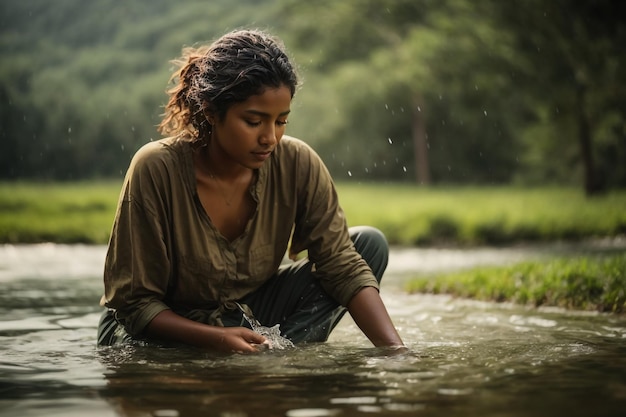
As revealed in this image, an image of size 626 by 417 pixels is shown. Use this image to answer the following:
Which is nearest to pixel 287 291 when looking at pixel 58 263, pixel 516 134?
pixel 58 263

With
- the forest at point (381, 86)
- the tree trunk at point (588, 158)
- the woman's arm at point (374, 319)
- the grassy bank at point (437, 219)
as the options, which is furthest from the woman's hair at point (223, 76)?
the tree trunk at point (588, 158)

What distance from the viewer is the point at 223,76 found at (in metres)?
3.77

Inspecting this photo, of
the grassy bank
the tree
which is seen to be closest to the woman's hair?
the grassy bank

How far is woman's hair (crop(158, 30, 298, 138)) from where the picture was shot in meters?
3.72

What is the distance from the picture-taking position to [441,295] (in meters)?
6.95

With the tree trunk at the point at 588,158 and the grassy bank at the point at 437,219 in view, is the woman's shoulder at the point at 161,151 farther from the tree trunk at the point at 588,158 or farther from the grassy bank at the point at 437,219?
the tree trunk at the point at 588,158

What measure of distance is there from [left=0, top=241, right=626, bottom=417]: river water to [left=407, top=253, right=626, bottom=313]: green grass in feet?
1.03

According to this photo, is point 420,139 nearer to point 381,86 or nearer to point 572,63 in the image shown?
point 381,86

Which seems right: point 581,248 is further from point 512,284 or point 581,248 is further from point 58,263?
point 58,263

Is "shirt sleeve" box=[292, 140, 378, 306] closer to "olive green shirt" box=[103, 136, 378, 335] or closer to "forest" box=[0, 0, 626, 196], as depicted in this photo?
"olive green shirt" box=[103, 136, 378, 335]

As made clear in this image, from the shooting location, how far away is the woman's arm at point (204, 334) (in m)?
3.73

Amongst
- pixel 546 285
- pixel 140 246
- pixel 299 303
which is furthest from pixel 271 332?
pixel 546 285

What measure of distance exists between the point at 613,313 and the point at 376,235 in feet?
6.35

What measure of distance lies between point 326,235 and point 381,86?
2319 centimetres
